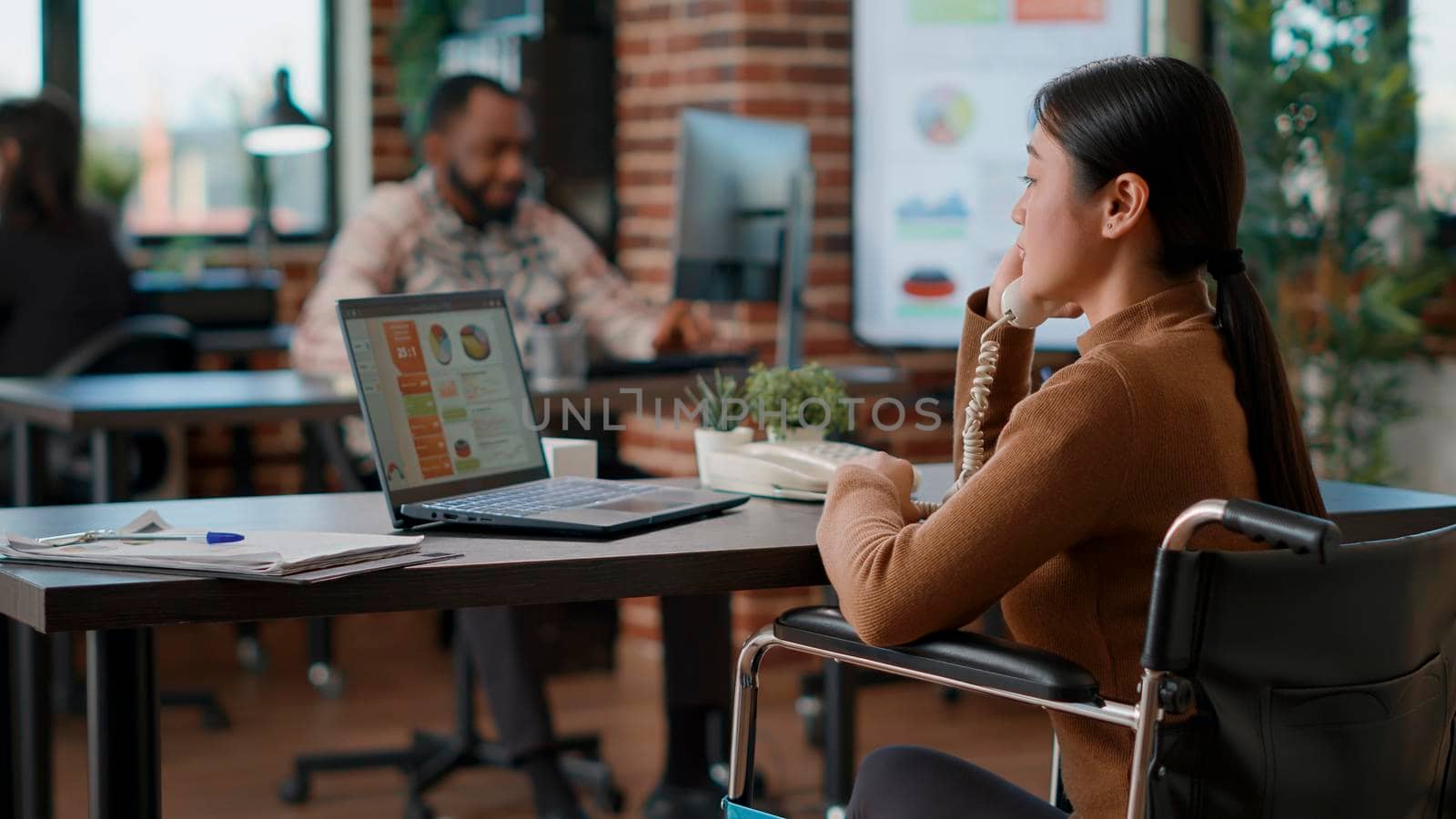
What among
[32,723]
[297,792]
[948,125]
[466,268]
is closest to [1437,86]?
[948,125]

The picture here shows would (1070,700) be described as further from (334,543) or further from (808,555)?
(334,543)

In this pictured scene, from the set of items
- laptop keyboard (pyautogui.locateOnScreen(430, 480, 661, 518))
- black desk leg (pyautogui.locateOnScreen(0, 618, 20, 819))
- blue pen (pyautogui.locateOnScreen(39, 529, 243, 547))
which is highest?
laptop keyboard (pyautogui.locateOnScreen(430, 480, 661, 518))

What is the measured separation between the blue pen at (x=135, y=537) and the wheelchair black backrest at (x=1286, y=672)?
83cm

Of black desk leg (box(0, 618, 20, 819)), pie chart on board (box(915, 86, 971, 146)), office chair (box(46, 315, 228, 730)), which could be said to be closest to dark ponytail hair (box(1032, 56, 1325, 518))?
black desk leg (box(0, 618, 20, 819))

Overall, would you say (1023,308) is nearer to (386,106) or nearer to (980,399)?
(980,399)

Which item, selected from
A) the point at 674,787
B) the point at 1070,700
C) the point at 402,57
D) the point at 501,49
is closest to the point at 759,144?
the point at 674,787

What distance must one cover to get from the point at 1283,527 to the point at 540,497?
887 millimetres

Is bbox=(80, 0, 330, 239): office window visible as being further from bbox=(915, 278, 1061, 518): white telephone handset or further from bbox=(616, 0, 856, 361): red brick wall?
bbox=(915, 278, 1061, 518): white telephone handset

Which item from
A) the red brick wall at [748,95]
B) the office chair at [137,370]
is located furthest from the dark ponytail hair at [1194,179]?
the office chair at [137,370]

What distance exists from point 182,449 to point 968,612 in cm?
416

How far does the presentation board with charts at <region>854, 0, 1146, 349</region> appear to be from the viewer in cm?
384

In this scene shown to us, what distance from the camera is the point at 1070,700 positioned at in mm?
1345

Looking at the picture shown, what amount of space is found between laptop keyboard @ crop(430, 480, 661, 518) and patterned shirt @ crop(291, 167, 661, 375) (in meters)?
1.52

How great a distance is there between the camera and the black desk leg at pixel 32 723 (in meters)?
2.26
